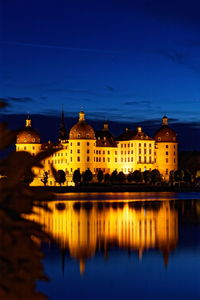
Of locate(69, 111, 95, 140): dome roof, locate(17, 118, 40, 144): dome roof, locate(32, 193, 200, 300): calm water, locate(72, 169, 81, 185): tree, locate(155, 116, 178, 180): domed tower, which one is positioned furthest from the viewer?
locate(155, 116, 178, 180): domed tower

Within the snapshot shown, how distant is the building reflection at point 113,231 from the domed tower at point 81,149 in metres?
40.5

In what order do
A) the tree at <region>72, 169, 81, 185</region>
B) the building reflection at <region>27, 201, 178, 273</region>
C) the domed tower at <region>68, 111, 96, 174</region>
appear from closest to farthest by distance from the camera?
the building reflection at <region>27, 201, 178, 273</region> < the tree at <region>72, 169, 81, 185</region> < the domed tower at <region>68, 111, 96, 174</region>

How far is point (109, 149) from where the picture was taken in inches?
2726

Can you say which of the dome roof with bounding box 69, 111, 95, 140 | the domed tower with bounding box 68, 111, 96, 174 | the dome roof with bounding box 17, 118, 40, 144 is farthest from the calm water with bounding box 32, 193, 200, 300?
the dome roof with bounding box 17, 118, 40, 144

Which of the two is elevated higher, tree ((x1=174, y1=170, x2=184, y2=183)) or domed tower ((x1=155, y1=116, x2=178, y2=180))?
domed tower ((x1=155, y1=116, x2=178, y2=180))

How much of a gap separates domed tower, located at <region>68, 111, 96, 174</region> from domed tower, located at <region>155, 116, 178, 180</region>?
27.2 ft

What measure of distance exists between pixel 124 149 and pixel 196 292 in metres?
61.1

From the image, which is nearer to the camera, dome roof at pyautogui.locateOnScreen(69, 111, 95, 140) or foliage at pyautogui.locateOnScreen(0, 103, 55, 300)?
foliage at pyautogui.locateOnScreen(0, 103, 55, 300)

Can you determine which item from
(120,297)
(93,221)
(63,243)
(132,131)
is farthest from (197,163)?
(120,297)

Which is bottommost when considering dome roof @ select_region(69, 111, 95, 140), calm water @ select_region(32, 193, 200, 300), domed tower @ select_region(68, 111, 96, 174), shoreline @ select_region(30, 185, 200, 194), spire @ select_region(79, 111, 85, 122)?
calm water @ select_region(32, 193, 200, 300)

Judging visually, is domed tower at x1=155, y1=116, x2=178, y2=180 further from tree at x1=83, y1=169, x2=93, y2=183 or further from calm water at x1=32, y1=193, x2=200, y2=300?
calm water at x1=32, y1=193, x2=200, y2=300

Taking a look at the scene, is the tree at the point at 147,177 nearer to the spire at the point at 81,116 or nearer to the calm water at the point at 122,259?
the spire at the point at 81,116

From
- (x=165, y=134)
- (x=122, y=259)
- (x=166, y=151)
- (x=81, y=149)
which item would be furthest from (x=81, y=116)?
(x=122, y=259)

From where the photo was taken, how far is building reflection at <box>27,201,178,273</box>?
1381 cm
